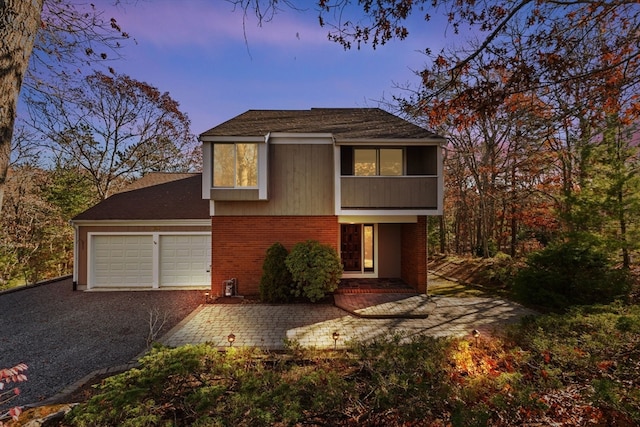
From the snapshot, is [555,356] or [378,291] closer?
[555,356]

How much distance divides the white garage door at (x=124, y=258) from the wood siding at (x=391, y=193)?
7911 millimetres

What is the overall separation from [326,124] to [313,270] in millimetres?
5573

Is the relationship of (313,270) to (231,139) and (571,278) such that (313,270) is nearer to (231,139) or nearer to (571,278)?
(231,139)

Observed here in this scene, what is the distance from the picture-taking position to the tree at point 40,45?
223cm

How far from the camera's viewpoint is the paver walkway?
628cm

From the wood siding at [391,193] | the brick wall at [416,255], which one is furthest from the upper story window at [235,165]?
the brick wall at [416,255]

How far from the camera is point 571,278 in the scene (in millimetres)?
7695

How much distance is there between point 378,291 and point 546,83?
7.20m

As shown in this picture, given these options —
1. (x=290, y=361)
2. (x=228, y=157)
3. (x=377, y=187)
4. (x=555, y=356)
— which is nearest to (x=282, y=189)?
(x=228, y=157)

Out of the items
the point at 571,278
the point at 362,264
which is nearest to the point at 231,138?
the point at 362,264

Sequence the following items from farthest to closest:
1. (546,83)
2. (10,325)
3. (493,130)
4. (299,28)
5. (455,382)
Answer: (493,130)
(10,325)
(546,83)
(299,28)
(455,382)

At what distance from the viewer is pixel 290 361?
13.8 ft

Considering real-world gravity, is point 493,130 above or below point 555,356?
above

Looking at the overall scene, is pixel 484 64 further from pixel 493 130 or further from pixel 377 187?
pixel 493 130
